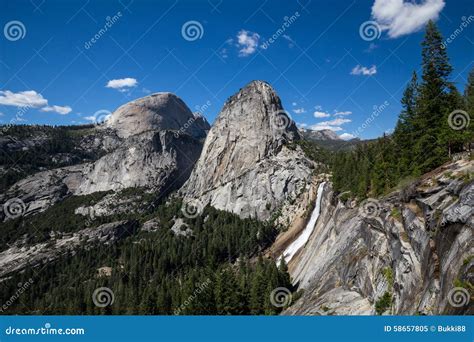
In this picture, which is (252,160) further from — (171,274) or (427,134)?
(427,134)

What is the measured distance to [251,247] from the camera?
111875 millimetres

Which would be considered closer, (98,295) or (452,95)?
(452,95)

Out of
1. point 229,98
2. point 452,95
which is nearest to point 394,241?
point 452,95

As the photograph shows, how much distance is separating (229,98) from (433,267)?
181 m

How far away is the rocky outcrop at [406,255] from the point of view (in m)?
19.6

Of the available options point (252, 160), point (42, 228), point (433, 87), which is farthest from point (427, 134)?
point (42, 228)

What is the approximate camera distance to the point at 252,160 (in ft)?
548

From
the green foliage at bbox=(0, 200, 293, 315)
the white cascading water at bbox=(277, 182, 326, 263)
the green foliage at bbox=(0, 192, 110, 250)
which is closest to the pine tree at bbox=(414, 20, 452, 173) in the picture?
the green foliage at bbox=(0, 200, 293, 315)

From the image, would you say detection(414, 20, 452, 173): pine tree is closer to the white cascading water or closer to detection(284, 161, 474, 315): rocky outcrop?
detection(284, 161, 474, 315): rocky outcrop

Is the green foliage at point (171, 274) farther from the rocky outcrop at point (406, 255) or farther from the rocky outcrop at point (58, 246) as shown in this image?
the rocky outcrop at point (406, 255)

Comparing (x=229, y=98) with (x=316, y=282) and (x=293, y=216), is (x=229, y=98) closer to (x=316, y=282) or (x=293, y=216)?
(x=293, y=216)

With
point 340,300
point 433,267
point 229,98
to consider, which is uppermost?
point 229,98

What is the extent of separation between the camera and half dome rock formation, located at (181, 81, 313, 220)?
145 m

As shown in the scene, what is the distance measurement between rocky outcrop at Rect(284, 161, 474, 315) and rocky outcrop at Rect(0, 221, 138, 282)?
13674 centimetres
